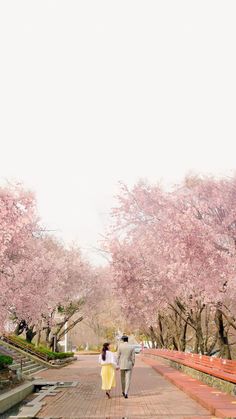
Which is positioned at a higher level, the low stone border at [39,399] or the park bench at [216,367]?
the park bench at [216,367]

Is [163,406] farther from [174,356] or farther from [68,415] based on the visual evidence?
[174,356]

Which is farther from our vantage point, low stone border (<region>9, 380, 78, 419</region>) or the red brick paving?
low stone border (<region>9, 380, 78, 419</region>)

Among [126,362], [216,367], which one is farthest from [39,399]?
[216,367]

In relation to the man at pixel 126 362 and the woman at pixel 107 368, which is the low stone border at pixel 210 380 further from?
the woman at pixel 107 368

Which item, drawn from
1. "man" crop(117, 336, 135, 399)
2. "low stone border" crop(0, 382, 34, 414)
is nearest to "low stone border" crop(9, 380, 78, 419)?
"low stone border" crop(0, 382, 34, 414)

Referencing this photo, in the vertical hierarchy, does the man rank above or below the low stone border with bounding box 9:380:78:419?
above

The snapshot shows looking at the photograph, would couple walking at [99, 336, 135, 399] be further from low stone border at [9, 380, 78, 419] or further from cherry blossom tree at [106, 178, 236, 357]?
cherry blossom tree at [106, 178, 236, 357]

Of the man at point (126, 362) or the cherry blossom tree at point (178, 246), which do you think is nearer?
the man at point (126, 362)

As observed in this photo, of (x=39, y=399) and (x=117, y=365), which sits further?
(x=117, y=365)

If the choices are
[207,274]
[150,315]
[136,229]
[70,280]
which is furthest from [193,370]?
[70,280]

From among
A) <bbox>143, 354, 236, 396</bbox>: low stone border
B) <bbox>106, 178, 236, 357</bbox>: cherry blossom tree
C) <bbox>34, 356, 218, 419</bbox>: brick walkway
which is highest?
<bbox>106, 178, 236, 357</bbox>: cherry blossom tree

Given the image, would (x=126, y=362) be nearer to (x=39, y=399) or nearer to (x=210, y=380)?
(x=39, y=399)

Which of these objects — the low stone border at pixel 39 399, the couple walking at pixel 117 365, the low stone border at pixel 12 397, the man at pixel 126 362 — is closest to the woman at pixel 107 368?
the couple walking at pixel 117 365

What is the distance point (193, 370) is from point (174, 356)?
12.0m
